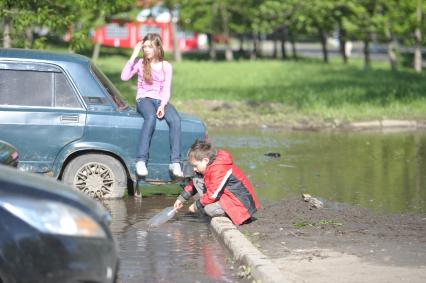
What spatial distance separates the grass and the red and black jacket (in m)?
11.6

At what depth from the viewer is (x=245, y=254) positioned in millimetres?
8641

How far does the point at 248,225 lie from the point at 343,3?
3824 centimetres

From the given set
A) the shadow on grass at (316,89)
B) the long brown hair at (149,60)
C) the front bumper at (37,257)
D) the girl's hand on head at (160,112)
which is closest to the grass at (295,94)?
the shadow on grass at (316,89)

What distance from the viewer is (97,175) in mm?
12094

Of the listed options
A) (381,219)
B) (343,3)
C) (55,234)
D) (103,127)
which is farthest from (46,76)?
(343,3)

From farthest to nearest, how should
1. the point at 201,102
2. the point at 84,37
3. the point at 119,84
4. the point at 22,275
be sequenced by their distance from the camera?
the point at 119,84 < the point at 201,102 < the point at 84,37 < the point at 22,275

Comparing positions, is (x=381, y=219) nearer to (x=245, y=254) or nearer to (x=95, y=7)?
(x=245, y=254)

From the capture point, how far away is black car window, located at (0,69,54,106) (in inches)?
466

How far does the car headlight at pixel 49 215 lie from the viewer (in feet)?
20.6

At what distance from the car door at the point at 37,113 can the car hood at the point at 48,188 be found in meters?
4.91

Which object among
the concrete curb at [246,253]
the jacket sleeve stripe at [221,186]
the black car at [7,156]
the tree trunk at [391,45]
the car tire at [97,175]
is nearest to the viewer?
the concrete curb at [246,253]

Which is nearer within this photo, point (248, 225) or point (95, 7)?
point (248, 225)

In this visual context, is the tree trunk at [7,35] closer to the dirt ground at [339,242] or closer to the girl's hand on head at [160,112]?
the girl's hand on head at [160,112]

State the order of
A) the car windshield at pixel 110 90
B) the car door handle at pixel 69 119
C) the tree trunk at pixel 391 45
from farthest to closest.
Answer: the tree trunk at pixel 391 45
the car windshield at pixel 110 90
the car door handle at pixel 69 119
